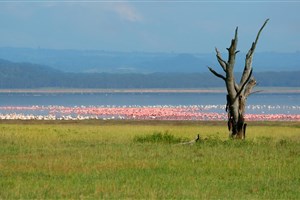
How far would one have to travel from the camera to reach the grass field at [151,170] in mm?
17344

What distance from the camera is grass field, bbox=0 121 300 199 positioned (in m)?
17.3

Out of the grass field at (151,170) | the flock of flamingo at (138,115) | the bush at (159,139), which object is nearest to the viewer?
the grass field at (151,170)

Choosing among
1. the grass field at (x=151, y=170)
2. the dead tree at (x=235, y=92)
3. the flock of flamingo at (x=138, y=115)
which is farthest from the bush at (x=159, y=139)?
the flock of flamingo at (x=138, y=115)

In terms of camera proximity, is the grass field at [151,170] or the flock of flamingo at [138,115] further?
the flock of flamingo at [138,115]

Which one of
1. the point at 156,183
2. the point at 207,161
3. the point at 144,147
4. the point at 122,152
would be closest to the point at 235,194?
the point at 156,183

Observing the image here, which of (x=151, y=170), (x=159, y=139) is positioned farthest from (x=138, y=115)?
(x=151, y=170)

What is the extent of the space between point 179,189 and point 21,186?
3.57 metres

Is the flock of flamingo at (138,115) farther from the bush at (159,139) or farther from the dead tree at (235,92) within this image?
the dead tree at (235,92)

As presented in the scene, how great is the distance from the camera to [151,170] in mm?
21203

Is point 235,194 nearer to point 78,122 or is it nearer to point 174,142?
point 174,142

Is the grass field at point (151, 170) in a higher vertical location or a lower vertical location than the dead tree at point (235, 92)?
lower

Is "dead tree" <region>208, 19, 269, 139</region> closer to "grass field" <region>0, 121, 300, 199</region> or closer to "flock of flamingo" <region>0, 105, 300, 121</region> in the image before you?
"grass field" <region>0, 121, 300, 199</region>

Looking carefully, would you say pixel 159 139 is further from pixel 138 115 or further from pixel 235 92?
pixel 138 115

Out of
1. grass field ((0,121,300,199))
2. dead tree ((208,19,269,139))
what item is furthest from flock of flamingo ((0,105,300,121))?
grass field ((0,121,300,199))
